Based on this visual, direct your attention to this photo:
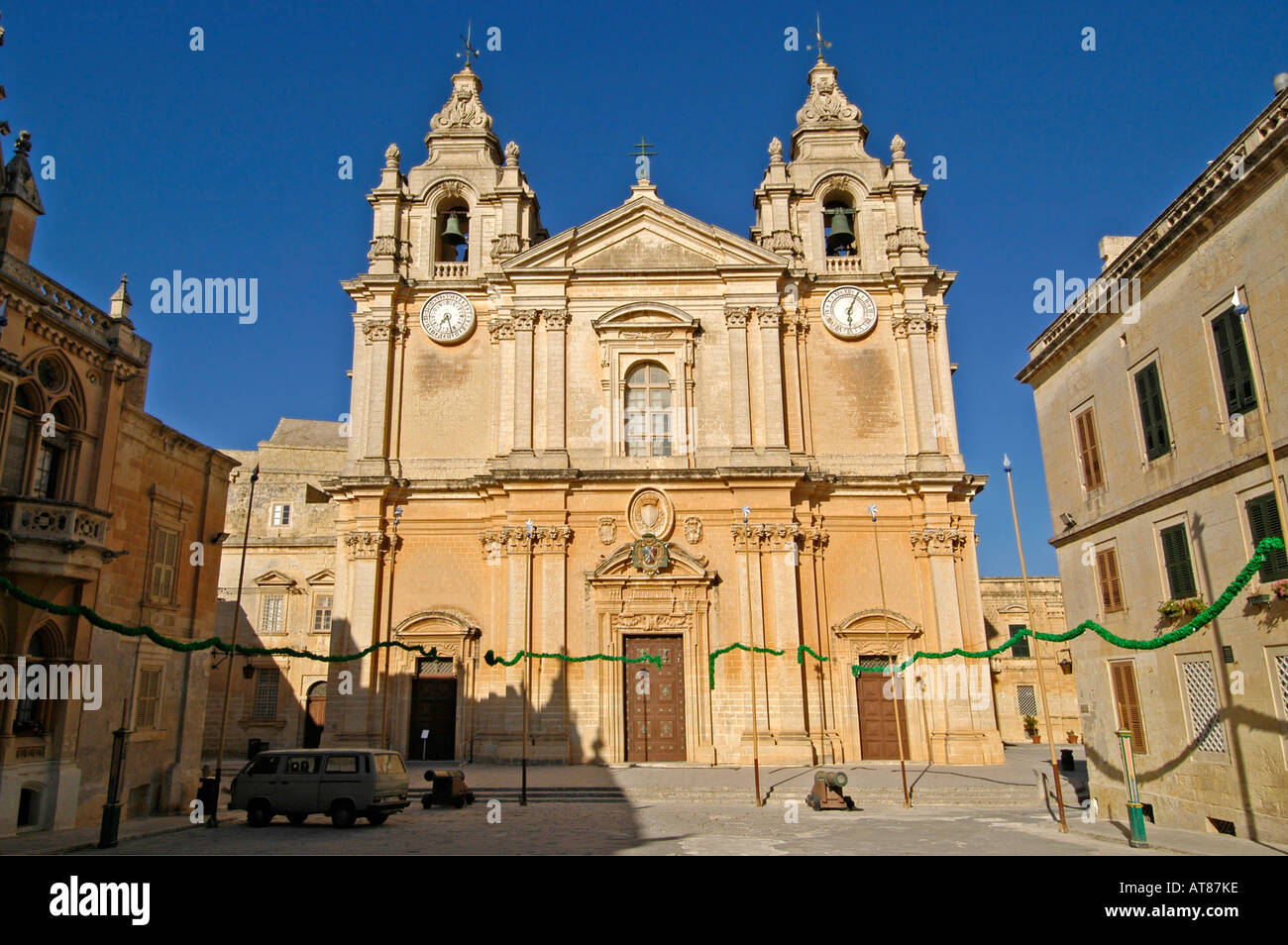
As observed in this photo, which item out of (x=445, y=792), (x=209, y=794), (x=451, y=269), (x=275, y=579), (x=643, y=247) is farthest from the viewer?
(x=275, y=579)

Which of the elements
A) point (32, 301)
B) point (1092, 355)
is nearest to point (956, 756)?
point (1092, 355)

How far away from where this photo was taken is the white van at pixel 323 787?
16.6 meters

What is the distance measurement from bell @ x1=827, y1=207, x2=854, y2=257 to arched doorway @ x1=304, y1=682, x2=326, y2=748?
2683cm

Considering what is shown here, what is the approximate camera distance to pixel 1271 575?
→ 13391mm

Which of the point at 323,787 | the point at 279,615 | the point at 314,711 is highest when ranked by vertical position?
the point at 279,615

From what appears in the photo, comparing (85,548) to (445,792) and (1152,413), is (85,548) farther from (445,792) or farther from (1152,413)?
(1152,413)

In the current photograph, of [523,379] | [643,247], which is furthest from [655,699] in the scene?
[643,247]

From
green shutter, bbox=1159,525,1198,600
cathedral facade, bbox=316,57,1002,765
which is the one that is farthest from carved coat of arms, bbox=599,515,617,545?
green shutter, bbox=1159,525,1198,600

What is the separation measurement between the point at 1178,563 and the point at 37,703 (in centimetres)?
2022

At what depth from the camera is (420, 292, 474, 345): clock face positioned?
3084 centimetres

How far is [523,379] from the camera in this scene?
2956 cm
